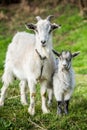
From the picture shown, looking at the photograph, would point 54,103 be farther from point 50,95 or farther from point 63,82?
point 63,82

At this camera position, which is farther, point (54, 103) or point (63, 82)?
point (54, 103)

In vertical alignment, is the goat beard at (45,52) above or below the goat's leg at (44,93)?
above

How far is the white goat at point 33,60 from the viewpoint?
9336mm

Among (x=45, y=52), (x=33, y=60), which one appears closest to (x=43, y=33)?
(x=45, y=52)

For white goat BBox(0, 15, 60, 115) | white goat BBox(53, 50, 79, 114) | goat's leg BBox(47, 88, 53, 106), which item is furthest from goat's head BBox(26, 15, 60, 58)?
goat's leg BBox(47, 88, 53, 106)

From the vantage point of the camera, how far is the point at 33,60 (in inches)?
381

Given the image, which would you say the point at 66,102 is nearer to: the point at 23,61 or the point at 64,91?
the point at 64,91

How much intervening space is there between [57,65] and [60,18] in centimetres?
1376

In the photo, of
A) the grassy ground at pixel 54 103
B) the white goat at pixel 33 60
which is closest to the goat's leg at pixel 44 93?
the white goat at pixel 33 60

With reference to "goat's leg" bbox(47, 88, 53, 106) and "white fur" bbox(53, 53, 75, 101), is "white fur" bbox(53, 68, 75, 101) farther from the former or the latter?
"goat's leg" bbox(47, 88, 53, 106)

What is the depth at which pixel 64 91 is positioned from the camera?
9.62 meters

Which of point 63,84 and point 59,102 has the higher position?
point 63,84

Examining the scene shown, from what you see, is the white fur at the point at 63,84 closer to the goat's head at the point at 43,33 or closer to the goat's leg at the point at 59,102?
the goat's leg at the point at 59,102

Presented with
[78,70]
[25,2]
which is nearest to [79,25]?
[25,2]
